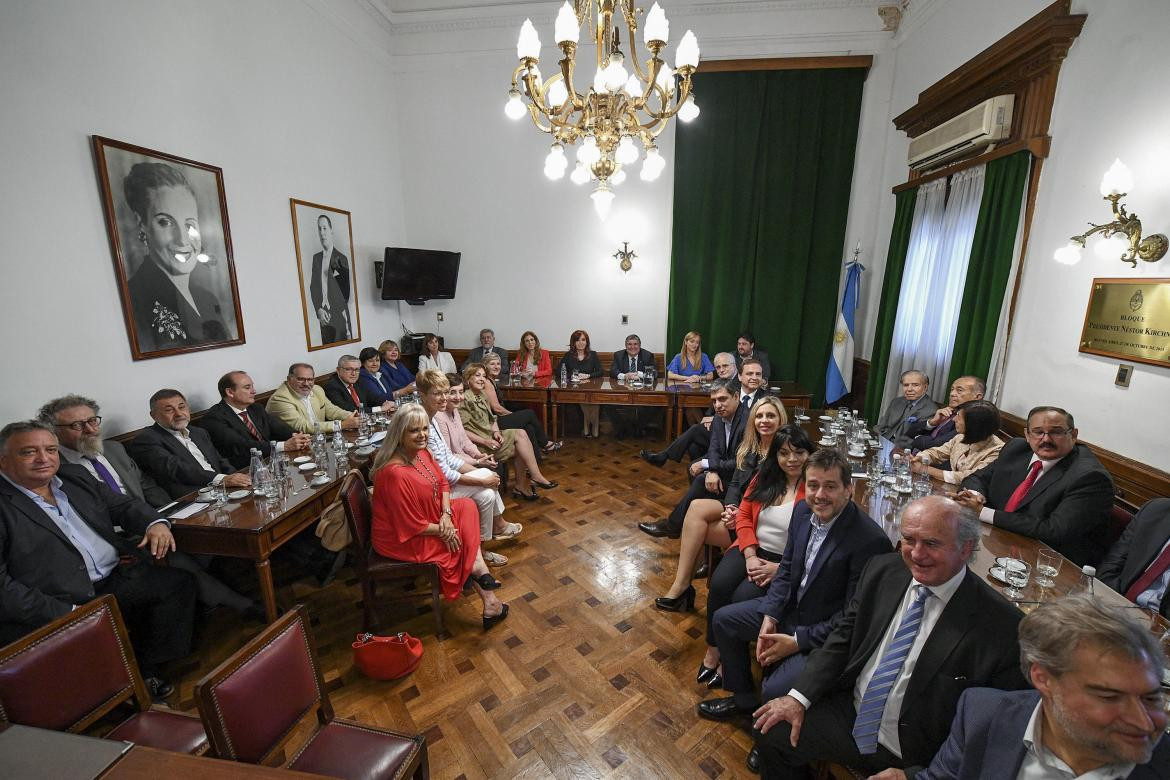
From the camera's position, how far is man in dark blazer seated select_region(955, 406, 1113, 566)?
93.3 inches

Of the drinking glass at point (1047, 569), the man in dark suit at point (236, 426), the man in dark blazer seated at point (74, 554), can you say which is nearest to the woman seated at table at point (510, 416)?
the man in dark suit at point (236, 426)

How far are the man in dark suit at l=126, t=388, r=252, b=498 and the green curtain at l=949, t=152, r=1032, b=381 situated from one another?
5431mm

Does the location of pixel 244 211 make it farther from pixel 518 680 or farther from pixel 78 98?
pixel 518 680

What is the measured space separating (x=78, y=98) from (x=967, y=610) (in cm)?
520

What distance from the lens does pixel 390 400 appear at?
18.4 feet

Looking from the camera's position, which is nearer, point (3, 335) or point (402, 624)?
point (3, 335)

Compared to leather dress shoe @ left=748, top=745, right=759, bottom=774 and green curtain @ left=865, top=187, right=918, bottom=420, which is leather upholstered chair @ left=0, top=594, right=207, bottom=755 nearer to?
leather dress shoe @ left=748, top=745, right=759, bottom=774

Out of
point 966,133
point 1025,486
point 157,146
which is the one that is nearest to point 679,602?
point 1025,486

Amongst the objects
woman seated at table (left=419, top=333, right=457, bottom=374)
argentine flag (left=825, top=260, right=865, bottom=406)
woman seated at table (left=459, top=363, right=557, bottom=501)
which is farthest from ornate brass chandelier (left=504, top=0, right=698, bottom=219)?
argentine flag (left=825, top=260, right=865, bottom=406)

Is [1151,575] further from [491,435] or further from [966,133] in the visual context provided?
[491,435]

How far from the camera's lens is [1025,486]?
264 cm

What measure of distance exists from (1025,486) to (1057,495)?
0.60ft

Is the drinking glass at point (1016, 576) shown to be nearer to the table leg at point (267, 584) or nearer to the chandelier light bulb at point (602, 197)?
the chandelier light bulb at point (602, 197)

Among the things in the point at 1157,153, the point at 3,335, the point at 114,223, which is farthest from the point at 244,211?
the point at 1157,153
